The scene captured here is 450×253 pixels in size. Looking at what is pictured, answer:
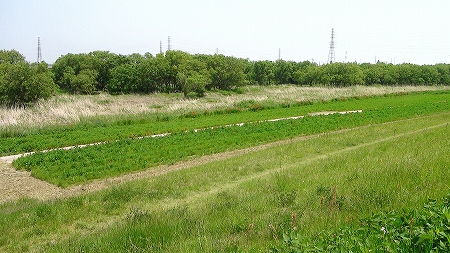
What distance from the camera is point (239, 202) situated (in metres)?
7.44

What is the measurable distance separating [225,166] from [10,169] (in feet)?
28.5

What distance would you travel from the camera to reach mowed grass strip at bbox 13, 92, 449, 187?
498 inches

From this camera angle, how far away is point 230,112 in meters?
33.2

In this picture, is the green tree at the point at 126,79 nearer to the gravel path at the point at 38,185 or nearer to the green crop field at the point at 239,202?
the green crop field at the point at 239,202

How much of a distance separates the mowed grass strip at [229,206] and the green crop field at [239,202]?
0.03 meters

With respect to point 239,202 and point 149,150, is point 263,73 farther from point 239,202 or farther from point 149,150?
point 239,202

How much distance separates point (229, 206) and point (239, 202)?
28 cm

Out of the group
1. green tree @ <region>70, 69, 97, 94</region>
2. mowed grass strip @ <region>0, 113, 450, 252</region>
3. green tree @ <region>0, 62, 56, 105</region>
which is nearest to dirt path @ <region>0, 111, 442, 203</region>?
mowed grass strip @ <region>0, 113, 450, 252</region>

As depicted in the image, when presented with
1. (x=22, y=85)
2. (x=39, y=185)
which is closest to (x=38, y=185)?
(x=39, y=185)

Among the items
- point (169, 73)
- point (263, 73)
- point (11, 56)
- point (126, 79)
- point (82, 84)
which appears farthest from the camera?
point (263, 73)

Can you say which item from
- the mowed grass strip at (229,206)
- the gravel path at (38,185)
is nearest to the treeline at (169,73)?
the gravel path at (38,185)

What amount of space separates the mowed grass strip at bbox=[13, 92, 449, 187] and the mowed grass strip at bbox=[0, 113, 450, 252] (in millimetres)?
2877

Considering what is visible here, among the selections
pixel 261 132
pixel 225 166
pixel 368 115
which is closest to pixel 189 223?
pixel 225 166

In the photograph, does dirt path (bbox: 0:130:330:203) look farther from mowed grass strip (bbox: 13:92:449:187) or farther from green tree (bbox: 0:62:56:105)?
green tree (bbox: 0:62:56:105)
